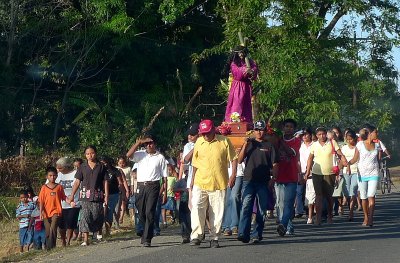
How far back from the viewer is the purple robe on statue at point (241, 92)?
18.6 m

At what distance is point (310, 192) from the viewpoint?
1956 cm

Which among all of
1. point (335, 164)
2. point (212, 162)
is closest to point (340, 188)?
point (335, 164)

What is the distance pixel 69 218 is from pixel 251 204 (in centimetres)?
426

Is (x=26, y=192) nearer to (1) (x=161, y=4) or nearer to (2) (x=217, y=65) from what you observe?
(1) (x=161, y=4)

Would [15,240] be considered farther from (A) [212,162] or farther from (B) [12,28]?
(B) [12,28]

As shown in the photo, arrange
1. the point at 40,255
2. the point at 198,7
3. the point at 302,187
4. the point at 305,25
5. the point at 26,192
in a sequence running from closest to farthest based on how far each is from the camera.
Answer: the point at 40,255, the point at 26,192, the point at 302,187, the point at 305,25, the point at 198,7

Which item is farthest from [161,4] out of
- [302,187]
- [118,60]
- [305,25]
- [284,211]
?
[284,211]

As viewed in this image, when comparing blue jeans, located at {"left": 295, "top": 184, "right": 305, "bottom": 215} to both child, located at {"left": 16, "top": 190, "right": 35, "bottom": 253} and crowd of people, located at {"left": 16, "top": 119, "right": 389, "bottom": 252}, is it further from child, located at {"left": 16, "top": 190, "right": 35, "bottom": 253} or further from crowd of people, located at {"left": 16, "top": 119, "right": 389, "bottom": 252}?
child, located at {"left": 16, "top": 190, "right": 35, "bottom": 253}

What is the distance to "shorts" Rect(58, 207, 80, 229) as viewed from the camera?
16.9 metres

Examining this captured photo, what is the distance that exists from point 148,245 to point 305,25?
1329 cm

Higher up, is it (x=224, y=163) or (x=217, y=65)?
(x=217, y=65)

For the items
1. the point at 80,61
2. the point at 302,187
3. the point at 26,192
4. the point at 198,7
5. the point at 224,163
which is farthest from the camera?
the point at 198,7

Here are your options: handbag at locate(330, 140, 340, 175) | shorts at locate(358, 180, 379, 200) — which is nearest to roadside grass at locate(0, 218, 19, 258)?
handbag at locate(330, 140, 340, 175)

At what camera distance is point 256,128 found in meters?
14.5
